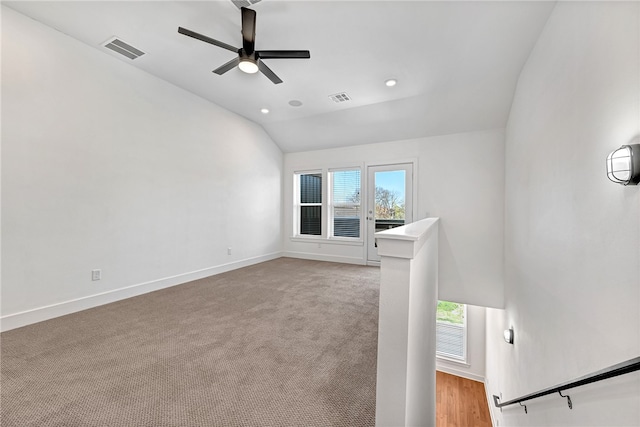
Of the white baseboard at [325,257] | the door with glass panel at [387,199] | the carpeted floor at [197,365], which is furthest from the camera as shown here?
the white baseboard at [325,257]

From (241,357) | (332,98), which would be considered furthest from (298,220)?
(241,357)

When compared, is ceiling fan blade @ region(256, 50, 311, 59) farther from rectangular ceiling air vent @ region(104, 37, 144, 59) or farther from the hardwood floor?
the hardwood floor

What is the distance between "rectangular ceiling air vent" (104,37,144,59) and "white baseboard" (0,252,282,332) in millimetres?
2848

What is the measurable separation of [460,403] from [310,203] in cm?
481

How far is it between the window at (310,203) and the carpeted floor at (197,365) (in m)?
3.07

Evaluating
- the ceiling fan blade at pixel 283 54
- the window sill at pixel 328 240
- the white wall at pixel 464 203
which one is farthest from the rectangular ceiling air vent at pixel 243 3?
the window sill at pixel 328 240

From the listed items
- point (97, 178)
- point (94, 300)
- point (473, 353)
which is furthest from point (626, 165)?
point (473, 353)

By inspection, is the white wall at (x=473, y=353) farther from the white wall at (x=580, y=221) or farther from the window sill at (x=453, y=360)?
the white wall at (x=580, y=221)

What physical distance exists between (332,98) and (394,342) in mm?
3736

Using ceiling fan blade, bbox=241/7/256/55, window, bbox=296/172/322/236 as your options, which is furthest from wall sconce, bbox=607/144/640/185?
window, bbox=296/172/322/236

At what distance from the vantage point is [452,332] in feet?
17.6

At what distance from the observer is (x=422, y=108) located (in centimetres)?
408

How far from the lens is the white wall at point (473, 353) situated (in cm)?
484

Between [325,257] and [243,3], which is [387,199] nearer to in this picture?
[325,257]
